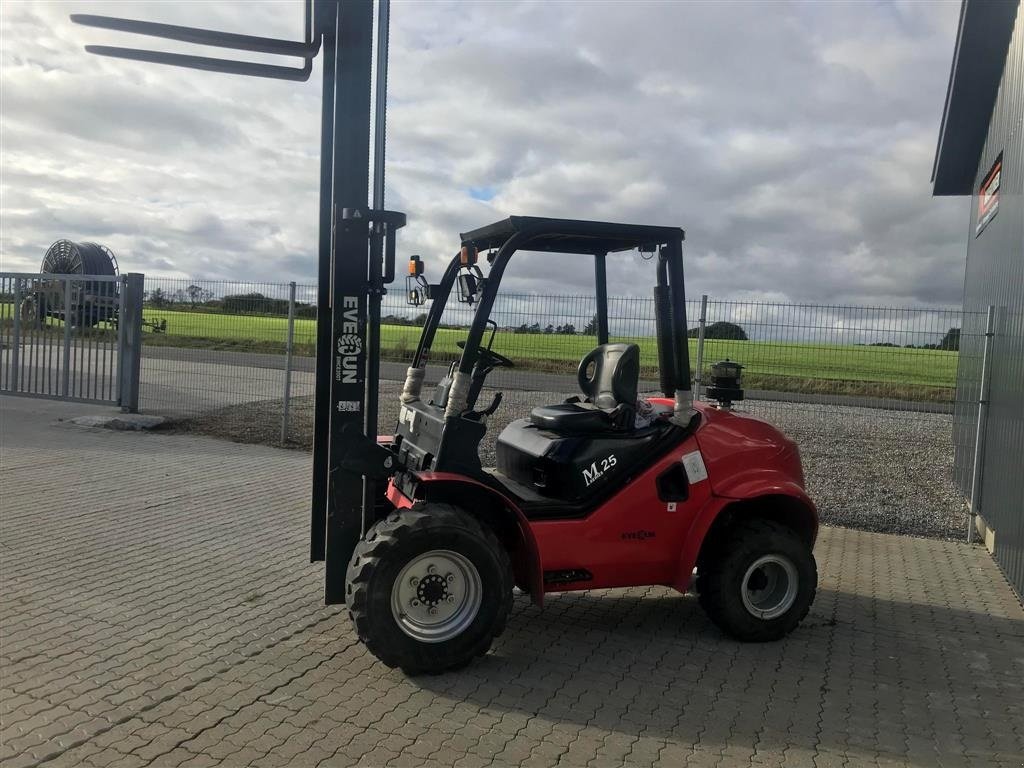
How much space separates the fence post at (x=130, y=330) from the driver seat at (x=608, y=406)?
1054 centimetres

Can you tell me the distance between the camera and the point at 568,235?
4973 mm

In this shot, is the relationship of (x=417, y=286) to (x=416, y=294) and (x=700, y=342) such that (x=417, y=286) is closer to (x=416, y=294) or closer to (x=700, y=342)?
(x=416, y=294)

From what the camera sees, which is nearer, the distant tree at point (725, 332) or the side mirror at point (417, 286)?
the side mirror at point (417, 286)

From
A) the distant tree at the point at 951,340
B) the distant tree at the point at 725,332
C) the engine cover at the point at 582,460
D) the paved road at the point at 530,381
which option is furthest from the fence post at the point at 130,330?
the distant tree at the point at 951,340

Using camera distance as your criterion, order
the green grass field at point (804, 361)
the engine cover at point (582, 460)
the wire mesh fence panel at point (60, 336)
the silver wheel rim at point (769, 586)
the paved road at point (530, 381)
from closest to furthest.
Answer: the engine cover at point (582, 460), the silver wheel rim at point (769, 586), the green grass field at point (804, 361), the paved road at point (530, 381), the wire mesh fence panel at point (60, 336)

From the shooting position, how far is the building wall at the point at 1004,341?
23.3 feet

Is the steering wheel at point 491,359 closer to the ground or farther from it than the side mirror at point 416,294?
closer to the ground

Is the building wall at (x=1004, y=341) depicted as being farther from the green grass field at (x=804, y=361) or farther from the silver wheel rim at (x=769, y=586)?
the silver wheel rim at (x=769, y=586)

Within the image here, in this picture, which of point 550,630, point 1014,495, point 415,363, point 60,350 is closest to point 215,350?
point 60,350

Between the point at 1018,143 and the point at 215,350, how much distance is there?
496 inches

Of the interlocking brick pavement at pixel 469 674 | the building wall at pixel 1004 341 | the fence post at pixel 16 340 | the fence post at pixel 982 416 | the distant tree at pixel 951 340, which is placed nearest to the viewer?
the interlocking brick pavement at pixel 469 674

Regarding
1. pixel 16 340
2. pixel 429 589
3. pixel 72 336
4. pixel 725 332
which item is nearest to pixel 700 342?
pixel 725 332

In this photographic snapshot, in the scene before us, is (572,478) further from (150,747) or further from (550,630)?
(150,747)

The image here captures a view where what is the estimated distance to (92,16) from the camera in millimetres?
4629
